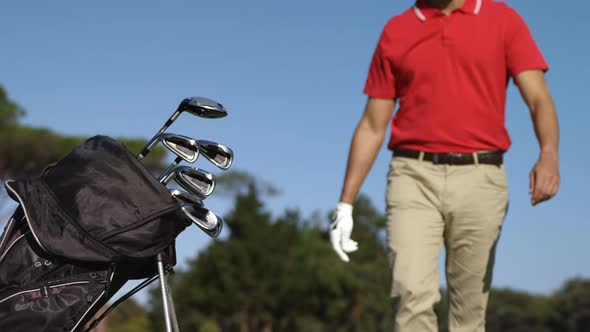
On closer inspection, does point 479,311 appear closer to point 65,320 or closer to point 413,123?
point 413,123

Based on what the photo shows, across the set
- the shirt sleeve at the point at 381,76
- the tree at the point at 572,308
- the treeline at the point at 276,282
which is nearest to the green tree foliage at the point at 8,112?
the treeline at the point at 276,282

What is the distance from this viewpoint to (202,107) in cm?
362

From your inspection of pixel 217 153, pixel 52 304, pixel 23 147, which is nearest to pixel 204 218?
pixel 217 153

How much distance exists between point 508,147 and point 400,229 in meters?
0.72

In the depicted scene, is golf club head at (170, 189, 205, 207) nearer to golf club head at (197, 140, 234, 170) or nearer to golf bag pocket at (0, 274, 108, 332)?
golf club head at (197, 140, 234, 170)

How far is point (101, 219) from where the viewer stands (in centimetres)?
338

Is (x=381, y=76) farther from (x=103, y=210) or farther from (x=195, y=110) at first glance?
(x=103, y=210)

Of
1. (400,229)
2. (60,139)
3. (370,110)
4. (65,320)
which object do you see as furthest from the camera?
(60,139)

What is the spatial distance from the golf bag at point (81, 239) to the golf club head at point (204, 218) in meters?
0.05

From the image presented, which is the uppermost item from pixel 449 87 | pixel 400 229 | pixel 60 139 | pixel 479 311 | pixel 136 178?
pixel 449 87

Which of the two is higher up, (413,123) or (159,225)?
(413,123)

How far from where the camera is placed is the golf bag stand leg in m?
3.32

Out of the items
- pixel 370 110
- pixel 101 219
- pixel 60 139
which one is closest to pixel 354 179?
pixel 370 110

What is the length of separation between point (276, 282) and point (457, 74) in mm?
45020
